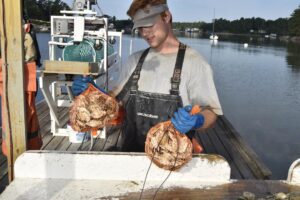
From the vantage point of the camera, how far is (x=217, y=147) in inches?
248

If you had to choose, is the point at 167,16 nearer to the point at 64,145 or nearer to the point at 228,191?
the point at 228,191

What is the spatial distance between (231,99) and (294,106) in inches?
A: 115

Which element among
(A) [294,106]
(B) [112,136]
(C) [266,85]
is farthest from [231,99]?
(B) [112,136]

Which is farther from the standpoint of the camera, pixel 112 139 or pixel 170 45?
pixel 112 139

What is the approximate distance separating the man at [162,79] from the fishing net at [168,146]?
1.21ft

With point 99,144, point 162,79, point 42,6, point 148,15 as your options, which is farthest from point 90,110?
point 42,6

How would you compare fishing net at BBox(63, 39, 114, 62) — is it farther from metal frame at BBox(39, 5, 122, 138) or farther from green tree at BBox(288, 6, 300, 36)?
green tree at BBox(288, 6, 300, 36)

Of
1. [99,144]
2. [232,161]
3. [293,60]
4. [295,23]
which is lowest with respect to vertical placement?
[232,161]

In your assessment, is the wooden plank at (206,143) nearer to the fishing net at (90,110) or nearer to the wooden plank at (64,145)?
the wooden plank at (64,145)

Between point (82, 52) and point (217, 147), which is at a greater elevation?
point (82, 52)

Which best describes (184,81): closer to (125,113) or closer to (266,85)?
(125,113)

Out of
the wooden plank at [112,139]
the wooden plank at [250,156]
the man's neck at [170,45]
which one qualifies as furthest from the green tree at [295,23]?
the man's neck at [170,45]

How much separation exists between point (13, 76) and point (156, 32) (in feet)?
3.57

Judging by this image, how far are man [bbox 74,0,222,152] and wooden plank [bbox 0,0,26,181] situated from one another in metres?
0.48
